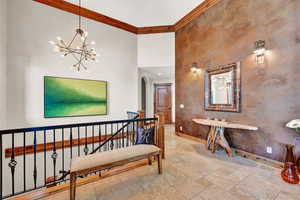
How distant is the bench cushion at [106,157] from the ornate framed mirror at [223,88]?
7.22 ft

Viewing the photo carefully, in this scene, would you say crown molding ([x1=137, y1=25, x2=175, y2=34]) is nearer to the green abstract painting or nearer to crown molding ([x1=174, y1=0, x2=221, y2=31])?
crown molding ([x1=174, y1=0, x2=221, y2=31])

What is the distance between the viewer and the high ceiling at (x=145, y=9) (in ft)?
12.6

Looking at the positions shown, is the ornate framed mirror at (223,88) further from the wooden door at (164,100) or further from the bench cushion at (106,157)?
the wooden door at (164,100)

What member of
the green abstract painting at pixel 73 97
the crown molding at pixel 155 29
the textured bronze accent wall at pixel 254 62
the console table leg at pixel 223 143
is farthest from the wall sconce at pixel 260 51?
the green abstract painting at pixel 73 97

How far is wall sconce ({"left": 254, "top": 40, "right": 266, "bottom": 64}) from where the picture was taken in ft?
8.41

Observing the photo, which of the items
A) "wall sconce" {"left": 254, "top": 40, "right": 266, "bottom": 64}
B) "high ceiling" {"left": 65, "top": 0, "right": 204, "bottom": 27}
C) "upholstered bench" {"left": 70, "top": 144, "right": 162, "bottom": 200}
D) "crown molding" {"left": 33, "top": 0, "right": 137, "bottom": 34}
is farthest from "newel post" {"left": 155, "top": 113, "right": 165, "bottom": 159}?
"crown molding" {"left": 33, "top": 0, "right": 137, "bottom": 34}

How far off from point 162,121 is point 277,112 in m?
2.13

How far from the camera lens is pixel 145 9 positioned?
414 cm

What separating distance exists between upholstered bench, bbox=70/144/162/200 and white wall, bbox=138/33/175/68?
371 centimetres

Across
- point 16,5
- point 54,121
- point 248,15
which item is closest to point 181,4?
point 248,15

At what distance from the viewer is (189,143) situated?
152 inches

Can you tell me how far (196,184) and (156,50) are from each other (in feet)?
14.7

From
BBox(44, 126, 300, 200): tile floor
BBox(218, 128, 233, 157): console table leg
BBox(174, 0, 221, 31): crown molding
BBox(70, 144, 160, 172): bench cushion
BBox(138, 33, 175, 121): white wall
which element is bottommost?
BBox(44, 126, 300, 200): tile floor

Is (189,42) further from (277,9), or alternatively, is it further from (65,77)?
(65,77)
